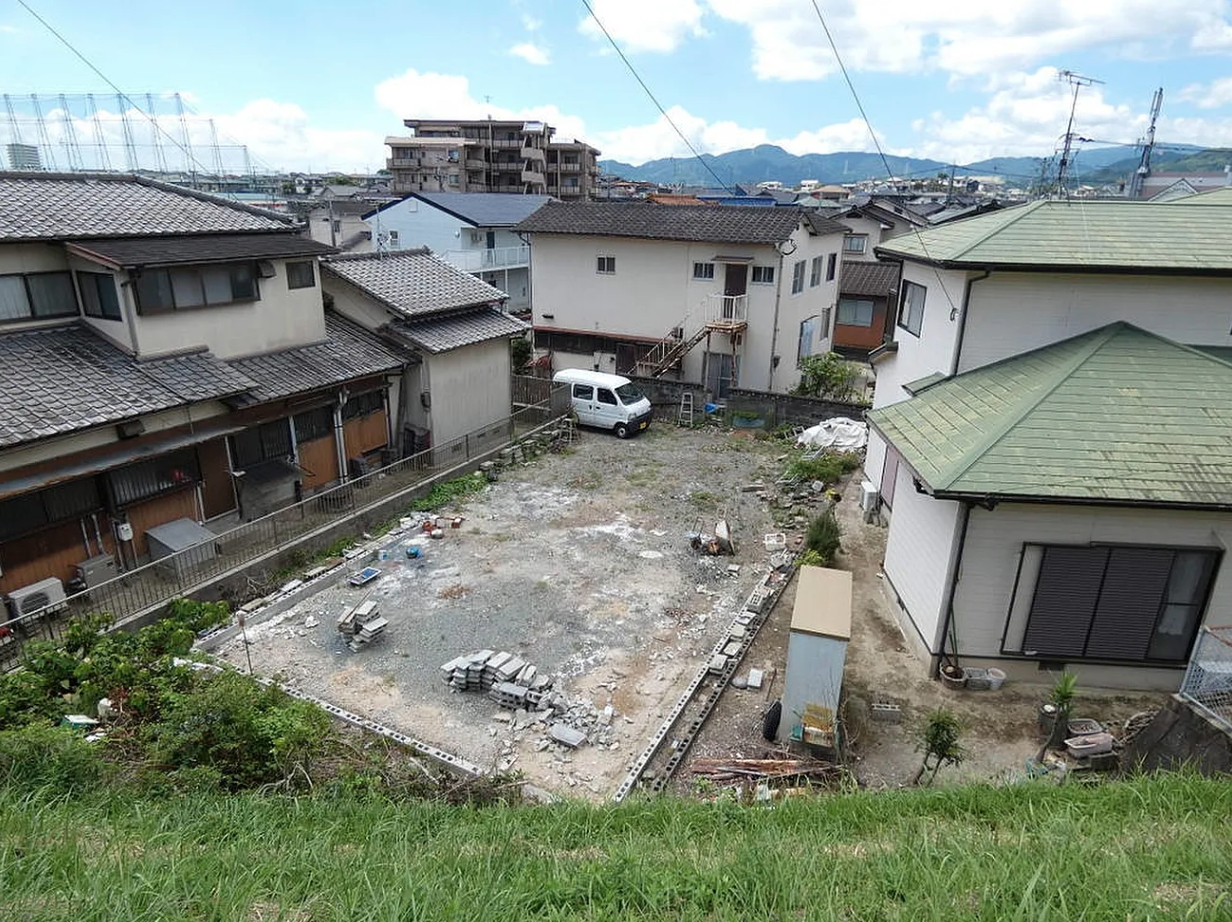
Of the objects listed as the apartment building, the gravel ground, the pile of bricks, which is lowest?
the gravel ground

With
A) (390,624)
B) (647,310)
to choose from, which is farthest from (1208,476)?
(647,310)

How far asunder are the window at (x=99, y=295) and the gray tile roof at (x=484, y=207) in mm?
26173

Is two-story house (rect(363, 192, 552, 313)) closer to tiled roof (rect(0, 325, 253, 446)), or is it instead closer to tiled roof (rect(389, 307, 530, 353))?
tiled roof (rect(389, 307, 530, 353))

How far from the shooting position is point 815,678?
→ 28.6 feet

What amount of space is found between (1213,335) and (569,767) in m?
12.1

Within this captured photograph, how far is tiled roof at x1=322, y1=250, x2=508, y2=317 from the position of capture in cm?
1828

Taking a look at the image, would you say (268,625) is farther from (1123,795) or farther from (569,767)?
(1123,795)

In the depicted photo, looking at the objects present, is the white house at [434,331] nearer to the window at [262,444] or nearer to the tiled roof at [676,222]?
the window at [262,444]

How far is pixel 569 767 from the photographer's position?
864cm

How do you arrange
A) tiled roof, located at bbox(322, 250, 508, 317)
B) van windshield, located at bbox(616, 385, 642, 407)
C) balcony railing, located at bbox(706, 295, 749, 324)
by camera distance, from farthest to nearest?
1. balcony railing, located at bbox(706, 295, 749, 324)
2. van windshield, located at bbox(616, 385, 642, 407)
3. tiled roof, located at bbox(322, 250, 508, 317)

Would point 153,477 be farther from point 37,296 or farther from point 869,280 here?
point 869,280

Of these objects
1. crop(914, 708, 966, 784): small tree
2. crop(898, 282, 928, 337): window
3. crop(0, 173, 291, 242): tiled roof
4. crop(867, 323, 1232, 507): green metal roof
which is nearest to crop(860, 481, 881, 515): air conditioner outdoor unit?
crop(898, 282, 928, 337): window

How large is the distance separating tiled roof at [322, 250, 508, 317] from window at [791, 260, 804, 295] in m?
11.4

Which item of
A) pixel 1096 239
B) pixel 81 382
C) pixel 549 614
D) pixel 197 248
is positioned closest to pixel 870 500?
pixel 1096 239
